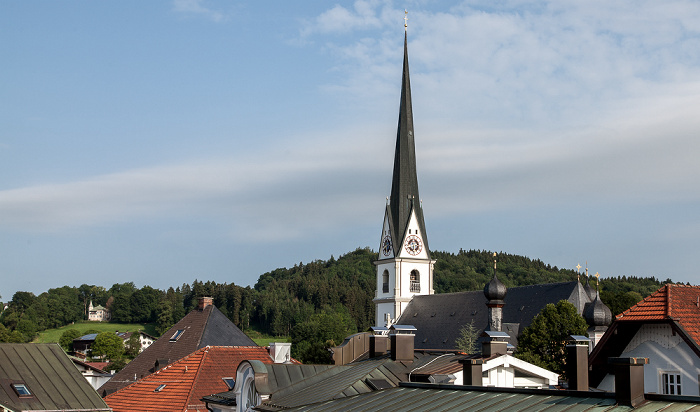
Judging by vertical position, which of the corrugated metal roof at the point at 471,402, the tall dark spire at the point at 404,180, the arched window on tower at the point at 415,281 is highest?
the tall dark spire at the point at 404,180

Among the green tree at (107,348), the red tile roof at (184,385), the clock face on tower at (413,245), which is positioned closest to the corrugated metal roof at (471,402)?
the red tile roof at (184,385)

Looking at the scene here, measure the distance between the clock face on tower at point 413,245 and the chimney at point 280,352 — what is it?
41.7 m

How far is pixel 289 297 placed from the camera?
151 meters

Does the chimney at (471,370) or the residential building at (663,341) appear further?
the residential building at (663,341)

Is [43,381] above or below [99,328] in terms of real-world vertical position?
above

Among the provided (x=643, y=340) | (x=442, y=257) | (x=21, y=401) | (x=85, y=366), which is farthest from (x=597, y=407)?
(x=442, y=257)

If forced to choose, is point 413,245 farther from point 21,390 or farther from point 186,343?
point 21,390

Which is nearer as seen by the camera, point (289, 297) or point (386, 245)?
point (386, 245)

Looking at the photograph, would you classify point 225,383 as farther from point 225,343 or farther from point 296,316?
point 296,316

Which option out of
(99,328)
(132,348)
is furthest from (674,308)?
(99,328)

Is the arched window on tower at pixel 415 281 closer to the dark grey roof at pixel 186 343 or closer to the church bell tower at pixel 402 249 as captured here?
the church bell tower at pixel 402 249

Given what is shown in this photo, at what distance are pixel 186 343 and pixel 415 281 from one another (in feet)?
126

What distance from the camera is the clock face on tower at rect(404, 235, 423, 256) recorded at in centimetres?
7500

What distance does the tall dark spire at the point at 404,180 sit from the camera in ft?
247
